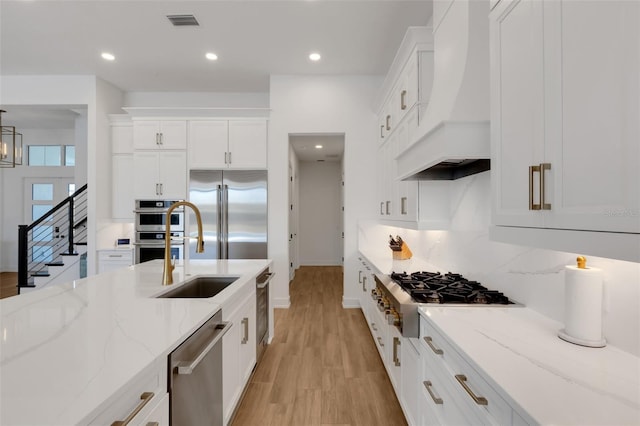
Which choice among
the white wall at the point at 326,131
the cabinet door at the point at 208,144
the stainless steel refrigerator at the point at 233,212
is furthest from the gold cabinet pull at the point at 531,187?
the cabinet door at the point at 208,144

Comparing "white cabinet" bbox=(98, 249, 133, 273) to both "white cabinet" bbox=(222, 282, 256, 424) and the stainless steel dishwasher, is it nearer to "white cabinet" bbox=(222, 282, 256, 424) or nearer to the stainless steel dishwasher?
"white cabinet" bbox=(222, 282, 256, 424)

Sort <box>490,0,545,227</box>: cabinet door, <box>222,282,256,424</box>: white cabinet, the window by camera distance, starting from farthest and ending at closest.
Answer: the window → <box>222,282,256,424</box>: white cabinet → <box>490,0,545,227</box>: cabinet door

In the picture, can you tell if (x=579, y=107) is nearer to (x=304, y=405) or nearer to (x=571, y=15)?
(x=571, y=15)

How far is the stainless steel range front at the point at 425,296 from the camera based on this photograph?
5.28 feet

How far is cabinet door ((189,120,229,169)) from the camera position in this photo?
14.6ft

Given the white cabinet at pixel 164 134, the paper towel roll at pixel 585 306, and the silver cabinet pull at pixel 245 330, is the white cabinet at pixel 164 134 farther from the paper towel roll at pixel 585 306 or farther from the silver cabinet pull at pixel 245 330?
the paper towel roll at pixel 585 306

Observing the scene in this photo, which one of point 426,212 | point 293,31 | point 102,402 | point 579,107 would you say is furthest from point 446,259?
point 293,31

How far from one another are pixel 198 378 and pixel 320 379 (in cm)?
144

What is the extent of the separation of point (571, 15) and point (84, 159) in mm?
7804

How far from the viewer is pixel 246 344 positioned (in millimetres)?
2219

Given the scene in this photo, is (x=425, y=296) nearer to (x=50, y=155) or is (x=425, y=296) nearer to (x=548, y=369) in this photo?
(x=548, y=369)

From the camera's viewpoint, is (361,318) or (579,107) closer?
(579,107)

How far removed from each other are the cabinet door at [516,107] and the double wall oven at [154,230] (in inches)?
163

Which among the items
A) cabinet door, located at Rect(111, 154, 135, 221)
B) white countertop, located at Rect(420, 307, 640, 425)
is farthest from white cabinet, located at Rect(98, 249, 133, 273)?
white countertop, located at Rect(420, 307, 640, 425)
